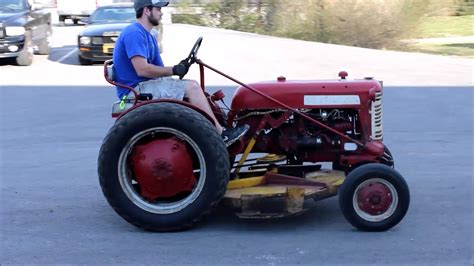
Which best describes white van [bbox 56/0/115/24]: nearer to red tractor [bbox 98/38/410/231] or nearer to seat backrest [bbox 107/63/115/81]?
seat backrest [bbox 107/63/115/81]

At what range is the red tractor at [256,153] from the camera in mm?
6391

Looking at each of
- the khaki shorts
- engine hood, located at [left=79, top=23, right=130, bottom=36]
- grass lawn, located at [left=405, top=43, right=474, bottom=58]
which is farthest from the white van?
the khaki shorts

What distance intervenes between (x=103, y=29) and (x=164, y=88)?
43.3 feet

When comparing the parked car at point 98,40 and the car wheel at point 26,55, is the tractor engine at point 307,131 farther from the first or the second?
the car wheel at point 26,55

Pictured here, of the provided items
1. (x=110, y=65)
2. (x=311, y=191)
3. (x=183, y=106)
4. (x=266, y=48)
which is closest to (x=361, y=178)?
(x=311, y=191)

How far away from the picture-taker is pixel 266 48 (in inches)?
859

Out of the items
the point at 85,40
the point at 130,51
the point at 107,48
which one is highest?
the point at 130,51

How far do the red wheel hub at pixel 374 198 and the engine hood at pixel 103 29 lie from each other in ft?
44.9

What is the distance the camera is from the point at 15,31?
18281mm

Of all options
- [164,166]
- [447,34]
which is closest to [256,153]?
[164,166]

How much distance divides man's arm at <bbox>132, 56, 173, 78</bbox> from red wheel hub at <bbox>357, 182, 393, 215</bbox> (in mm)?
1776

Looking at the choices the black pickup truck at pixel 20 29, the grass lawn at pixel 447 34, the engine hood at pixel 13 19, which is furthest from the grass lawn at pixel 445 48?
the engine hood at pixel 13 19

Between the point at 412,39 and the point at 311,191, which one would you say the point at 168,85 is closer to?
the point at 311,191

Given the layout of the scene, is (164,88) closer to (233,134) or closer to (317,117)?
(233,134)
